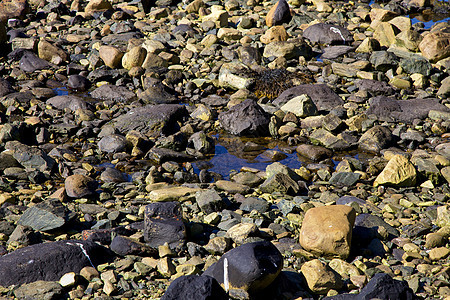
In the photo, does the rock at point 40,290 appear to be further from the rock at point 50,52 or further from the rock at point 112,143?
the rock at point 50,52

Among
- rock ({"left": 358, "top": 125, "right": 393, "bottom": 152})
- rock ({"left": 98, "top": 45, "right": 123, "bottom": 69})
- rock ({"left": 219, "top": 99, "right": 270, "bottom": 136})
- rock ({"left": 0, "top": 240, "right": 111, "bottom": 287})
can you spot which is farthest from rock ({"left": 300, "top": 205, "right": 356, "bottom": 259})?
rock ({"left": 98, "top": 45, "right": 123, "bottom": 69})

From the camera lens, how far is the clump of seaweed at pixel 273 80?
1023 cm

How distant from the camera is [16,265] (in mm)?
4469

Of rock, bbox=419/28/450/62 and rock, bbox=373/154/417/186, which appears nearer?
rock, bbox=373/154/417/186

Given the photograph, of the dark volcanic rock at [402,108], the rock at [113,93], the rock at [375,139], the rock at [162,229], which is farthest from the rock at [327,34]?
the rock at [162,229]

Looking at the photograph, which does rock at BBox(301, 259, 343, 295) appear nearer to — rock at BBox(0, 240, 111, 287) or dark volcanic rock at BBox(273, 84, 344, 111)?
rock at BBox(0, 240, 111, 287)

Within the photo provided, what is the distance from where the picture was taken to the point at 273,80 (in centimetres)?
1043

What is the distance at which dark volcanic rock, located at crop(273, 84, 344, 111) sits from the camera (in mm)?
9352

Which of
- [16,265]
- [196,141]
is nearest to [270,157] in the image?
[196,141]

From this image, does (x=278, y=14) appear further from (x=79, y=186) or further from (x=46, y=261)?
(x=46, y=261)

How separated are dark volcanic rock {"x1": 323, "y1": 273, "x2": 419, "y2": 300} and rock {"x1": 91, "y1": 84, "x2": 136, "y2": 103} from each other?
7093 millimetres

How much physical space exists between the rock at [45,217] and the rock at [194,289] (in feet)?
7.01

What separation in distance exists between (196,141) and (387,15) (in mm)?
8762

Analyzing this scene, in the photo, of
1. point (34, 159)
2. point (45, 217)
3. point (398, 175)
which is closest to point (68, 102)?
point (34, 159)
